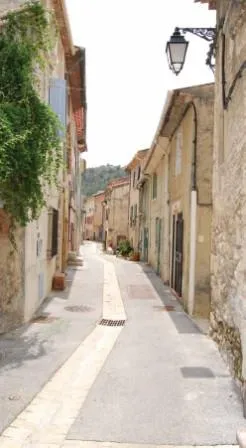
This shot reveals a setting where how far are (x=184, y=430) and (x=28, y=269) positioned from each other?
5108 mm

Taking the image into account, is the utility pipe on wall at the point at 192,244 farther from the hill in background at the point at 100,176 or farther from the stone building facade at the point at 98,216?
the hill in background at the point at 100,176

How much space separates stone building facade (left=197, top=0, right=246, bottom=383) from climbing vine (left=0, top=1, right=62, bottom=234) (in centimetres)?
269

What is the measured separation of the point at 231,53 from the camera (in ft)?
20.3

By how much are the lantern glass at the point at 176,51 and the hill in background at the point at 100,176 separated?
257 ft

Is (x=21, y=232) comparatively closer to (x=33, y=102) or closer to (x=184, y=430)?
(x=33, y=102)

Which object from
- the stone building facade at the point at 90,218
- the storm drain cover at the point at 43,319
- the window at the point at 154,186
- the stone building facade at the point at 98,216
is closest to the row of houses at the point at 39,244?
the storm drain cover at the point at 43,319

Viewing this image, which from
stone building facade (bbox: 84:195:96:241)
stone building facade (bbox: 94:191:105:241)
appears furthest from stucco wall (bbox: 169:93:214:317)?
stone building facade (bbox: 84:195:96:241)

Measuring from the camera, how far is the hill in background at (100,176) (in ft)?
285

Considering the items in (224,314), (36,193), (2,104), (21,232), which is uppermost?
(2,104)

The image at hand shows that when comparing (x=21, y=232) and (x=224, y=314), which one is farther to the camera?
(x=21, y=232)

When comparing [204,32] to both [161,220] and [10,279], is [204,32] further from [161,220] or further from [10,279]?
[161,220]

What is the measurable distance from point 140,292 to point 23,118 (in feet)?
25.6

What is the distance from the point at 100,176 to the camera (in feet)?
298

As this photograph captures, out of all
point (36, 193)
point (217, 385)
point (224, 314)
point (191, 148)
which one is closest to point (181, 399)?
point (217, 385)
